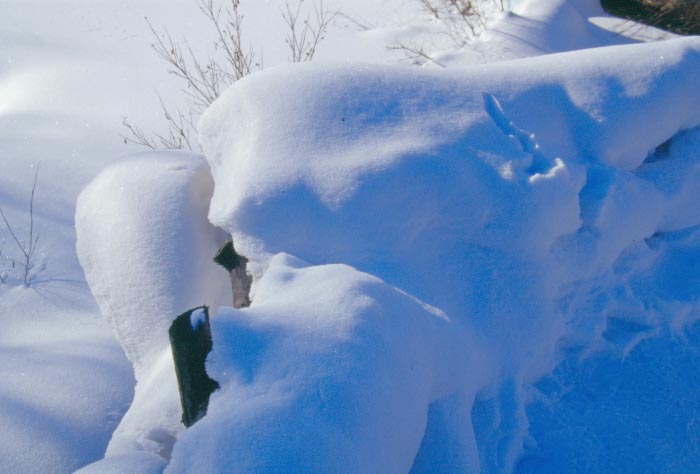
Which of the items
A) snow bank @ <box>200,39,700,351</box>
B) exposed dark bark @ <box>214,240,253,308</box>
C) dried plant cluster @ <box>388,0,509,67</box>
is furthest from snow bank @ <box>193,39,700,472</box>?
dried plant cluster @ <box>388,0,509,67</box>

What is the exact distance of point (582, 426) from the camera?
1.89 m

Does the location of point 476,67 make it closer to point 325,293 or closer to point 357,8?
point 325,293

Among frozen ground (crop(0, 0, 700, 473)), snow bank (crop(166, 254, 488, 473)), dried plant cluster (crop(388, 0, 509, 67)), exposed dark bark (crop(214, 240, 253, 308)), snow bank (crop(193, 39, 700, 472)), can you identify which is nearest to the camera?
snow bank (crop(166, 254, 488, 473))

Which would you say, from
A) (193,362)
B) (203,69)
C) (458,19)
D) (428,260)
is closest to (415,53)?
(458,19)

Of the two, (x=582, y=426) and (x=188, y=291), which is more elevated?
(x=188, y=291)

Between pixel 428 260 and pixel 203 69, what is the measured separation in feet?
10.3

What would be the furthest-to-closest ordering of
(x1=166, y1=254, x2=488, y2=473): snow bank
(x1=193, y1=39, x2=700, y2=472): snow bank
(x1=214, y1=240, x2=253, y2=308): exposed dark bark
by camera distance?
(x1=214, y1=240, x2=253, y2=308): exposed dark bark → (x1=193, y1=39, x2=700, y2=472): snow bank → (x1=166, y1=254, x2=488, y2=473): snow bank

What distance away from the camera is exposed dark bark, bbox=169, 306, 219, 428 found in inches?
52.2

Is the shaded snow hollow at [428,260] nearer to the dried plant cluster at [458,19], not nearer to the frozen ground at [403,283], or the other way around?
the frozen ground at [403,283]

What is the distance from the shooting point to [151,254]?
1947mm

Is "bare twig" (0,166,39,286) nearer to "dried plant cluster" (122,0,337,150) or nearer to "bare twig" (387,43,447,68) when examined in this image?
"dried plant cluster" (122,0,337,150)

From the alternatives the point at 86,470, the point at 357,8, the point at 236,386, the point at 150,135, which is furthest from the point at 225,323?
the point at 357,8

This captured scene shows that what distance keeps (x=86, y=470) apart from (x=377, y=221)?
90cm

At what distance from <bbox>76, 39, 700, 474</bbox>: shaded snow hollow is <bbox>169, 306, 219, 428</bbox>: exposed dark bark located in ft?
0.23
